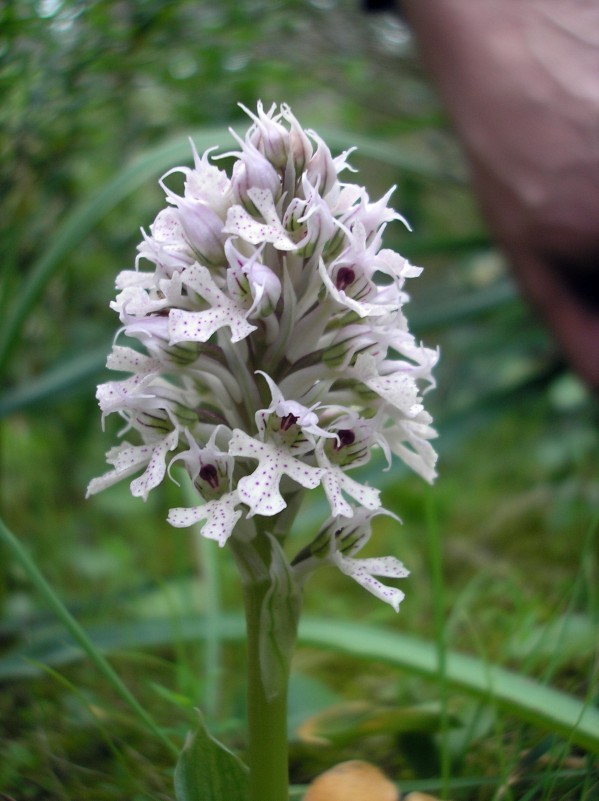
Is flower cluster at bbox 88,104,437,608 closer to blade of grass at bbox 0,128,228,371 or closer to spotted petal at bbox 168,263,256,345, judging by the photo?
spotted petal at bbox 168,263,256,345

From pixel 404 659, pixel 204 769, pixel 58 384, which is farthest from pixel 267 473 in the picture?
pixel 58 384

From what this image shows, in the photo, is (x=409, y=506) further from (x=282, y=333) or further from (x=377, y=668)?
(x=282, y=333)

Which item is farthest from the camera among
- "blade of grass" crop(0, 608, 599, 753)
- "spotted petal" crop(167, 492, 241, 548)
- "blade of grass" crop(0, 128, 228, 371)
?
"blade of grass" crop(0, 128, 228, 371)

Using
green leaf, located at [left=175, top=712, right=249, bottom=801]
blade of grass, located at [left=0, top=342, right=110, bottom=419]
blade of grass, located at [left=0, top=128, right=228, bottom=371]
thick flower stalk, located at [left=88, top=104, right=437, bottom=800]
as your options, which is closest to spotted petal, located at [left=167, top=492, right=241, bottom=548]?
thick flower stalk, located at [left=88, top=104, right=437, bottom=800]

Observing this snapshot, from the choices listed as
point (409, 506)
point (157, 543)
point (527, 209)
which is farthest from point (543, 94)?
point (157, 543)

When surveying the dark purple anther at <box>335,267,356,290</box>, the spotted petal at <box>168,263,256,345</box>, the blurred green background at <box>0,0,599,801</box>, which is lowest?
the blurred green background at <box>0,0,599,801</box>

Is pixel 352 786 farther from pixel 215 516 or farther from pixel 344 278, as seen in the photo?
pixel 344 278

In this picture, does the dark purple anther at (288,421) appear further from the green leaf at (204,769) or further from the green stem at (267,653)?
the green leaf at (204,769)
